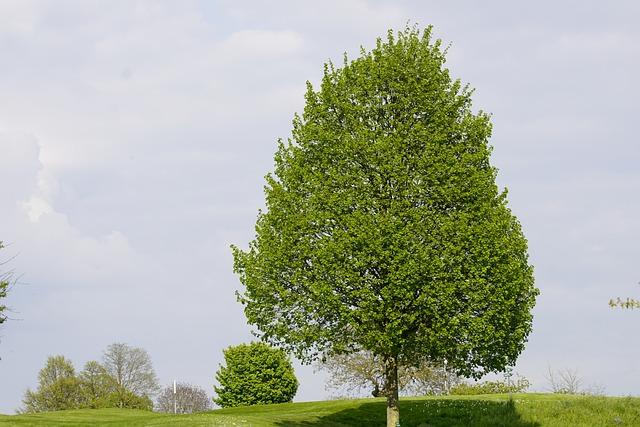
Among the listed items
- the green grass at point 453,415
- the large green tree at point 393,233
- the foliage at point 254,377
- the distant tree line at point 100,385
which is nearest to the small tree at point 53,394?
the distant tree line at point 100,385

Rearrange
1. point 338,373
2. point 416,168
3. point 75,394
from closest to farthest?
point 416,168 < point 338,373 < point 75,394

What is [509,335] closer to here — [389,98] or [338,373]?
[389,98]

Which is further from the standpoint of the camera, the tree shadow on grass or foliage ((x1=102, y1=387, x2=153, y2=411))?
foliage ((x1=102, y1=387, x2=153, y2=411))

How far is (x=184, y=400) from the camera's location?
11044 cm

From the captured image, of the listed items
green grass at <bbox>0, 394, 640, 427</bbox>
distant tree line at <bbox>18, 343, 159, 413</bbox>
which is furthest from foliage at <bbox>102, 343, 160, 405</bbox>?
green grass at <bbox>0, 394, 640, 427</bbox>

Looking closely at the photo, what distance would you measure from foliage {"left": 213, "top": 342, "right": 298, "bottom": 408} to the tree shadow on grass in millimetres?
26896

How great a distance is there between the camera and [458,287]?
31.5 metres

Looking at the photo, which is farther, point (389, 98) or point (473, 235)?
point (389, 98)

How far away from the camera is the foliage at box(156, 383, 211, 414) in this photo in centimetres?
10981

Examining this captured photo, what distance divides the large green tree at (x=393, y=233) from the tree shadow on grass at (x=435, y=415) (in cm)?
723

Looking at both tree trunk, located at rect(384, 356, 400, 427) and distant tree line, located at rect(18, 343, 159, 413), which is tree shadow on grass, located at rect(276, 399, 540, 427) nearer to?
tree trunk, located at rect(384, 356, 400, 427)

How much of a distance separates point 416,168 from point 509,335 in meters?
8.60

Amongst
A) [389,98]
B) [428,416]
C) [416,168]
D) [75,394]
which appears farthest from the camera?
[75,394]

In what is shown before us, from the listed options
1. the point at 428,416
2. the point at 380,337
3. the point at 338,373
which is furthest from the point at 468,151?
the point at 338,373
